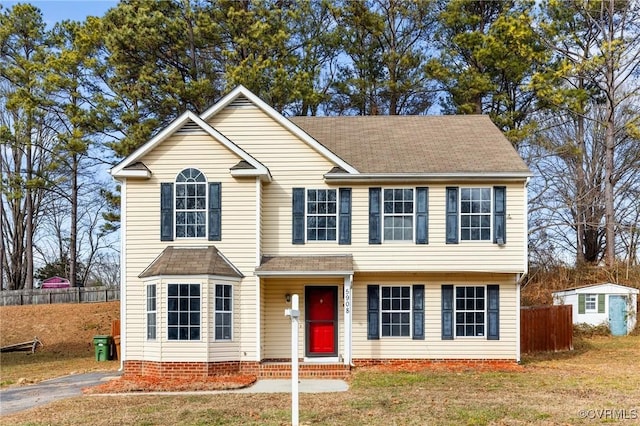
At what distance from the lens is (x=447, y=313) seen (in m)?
19.3

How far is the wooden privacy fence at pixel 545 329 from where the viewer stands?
22.8 m

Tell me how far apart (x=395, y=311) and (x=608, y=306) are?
1153cm

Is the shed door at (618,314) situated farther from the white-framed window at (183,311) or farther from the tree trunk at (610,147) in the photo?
the white-framed window at (183,311)

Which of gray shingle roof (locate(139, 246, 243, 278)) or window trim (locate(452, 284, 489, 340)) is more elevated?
gray shingle roof (locate(139, 246, 243, 278))

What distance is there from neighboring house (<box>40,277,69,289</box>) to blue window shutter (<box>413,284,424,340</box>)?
86.5 ft

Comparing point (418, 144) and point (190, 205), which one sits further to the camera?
point (418, 144)

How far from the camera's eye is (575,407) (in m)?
12.6

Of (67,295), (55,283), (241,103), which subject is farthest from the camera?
(55,283)

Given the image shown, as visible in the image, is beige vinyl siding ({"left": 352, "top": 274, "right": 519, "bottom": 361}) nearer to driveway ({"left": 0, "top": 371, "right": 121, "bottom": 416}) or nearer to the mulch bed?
the mulch bed

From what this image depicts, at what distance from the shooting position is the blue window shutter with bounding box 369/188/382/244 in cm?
1916

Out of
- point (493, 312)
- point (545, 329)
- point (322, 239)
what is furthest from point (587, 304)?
point (322, 239)

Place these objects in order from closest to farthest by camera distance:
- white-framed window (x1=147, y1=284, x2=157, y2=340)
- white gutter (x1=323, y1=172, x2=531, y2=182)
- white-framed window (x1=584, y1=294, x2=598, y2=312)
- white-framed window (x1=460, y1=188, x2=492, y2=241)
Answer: white-framed window (x1=147, y1=284, x2=157, y2=340) → white gutter (x1=323, y1=172, x2=531, y2=182) → white-framed window (x1=460, y1=188, x2=492, y2=241) → white-framed window (x1=584, y1=294, x2=598, y2=312)

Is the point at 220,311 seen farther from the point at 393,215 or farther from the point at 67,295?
the point at 67,295

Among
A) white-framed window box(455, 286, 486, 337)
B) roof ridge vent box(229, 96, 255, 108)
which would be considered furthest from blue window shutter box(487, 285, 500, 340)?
roof ridge vent box(229, 96, 255, 108)
